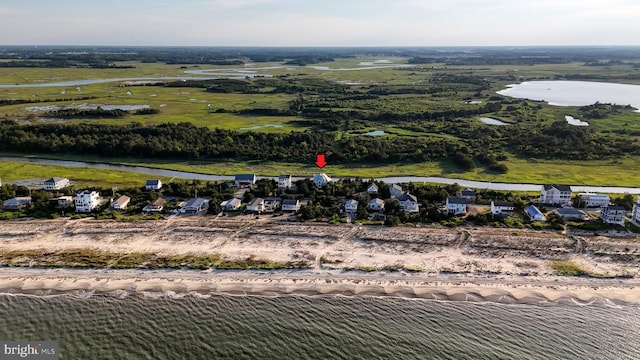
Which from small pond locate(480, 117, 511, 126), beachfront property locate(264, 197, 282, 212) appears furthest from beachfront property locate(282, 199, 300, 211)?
small pond locate(480, 117, 511, 126)

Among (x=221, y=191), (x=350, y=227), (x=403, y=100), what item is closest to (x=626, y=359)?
(x=350, y=227)

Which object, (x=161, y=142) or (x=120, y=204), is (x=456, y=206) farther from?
(x=161, y=142)

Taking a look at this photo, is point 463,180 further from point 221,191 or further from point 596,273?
point 221,191

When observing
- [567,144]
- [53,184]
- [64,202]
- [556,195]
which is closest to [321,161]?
[556,195]

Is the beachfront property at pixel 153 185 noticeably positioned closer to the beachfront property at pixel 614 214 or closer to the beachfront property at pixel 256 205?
the beachfront property at pixel 256 205

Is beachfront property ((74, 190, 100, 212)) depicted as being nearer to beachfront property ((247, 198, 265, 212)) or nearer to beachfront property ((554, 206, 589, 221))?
beachfront property ((247, 198, 265, 212))

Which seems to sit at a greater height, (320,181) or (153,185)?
(320,181)
